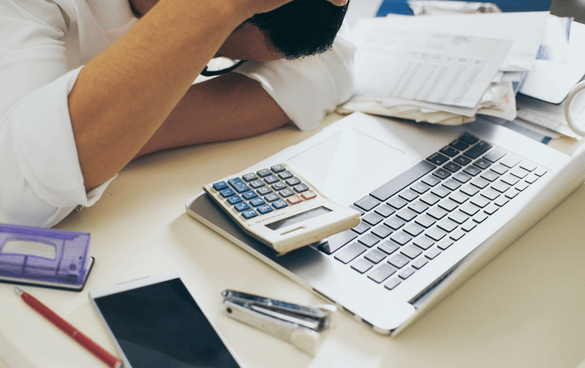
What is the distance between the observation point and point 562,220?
53cm

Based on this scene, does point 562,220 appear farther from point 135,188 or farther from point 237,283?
point 135,188

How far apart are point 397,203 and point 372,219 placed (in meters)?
0.04

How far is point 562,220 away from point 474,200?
0.11 metres

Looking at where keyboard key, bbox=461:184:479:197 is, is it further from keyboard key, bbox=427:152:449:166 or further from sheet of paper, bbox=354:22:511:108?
sheet of paper, bbox=354:22:511:108

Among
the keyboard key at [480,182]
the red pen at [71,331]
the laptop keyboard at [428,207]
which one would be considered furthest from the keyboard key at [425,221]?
the red pen at [71,331]

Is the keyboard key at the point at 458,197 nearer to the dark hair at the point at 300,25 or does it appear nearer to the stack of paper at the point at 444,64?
the stack of paper at the point at 444,64

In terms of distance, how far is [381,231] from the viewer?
0.47 metres

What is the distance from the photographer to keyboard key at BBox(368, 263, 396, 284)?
0.42m

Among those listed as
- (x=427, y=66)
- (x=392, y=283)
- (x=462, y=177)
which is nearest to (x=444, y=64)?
(x=427, y=66)

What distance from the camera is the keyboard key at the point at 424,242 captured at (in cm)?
45

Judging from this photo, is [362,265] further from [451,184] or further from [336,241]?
[451,184]

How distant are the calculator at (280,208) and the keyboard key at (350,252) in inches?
0.8

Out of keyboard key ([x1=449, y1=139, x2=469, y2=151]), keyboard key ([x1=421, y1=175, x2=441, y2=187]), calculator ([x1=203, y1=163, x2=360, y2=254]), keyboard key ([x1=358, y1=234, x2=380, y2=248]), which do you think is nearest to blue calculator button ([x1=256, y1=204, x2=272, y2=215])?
calculator ([x1=203, y1=163, x2=360, y2=254])

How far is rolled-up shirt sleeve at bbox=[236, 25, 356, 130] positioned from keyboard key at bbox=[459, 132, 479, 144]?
200 mm
